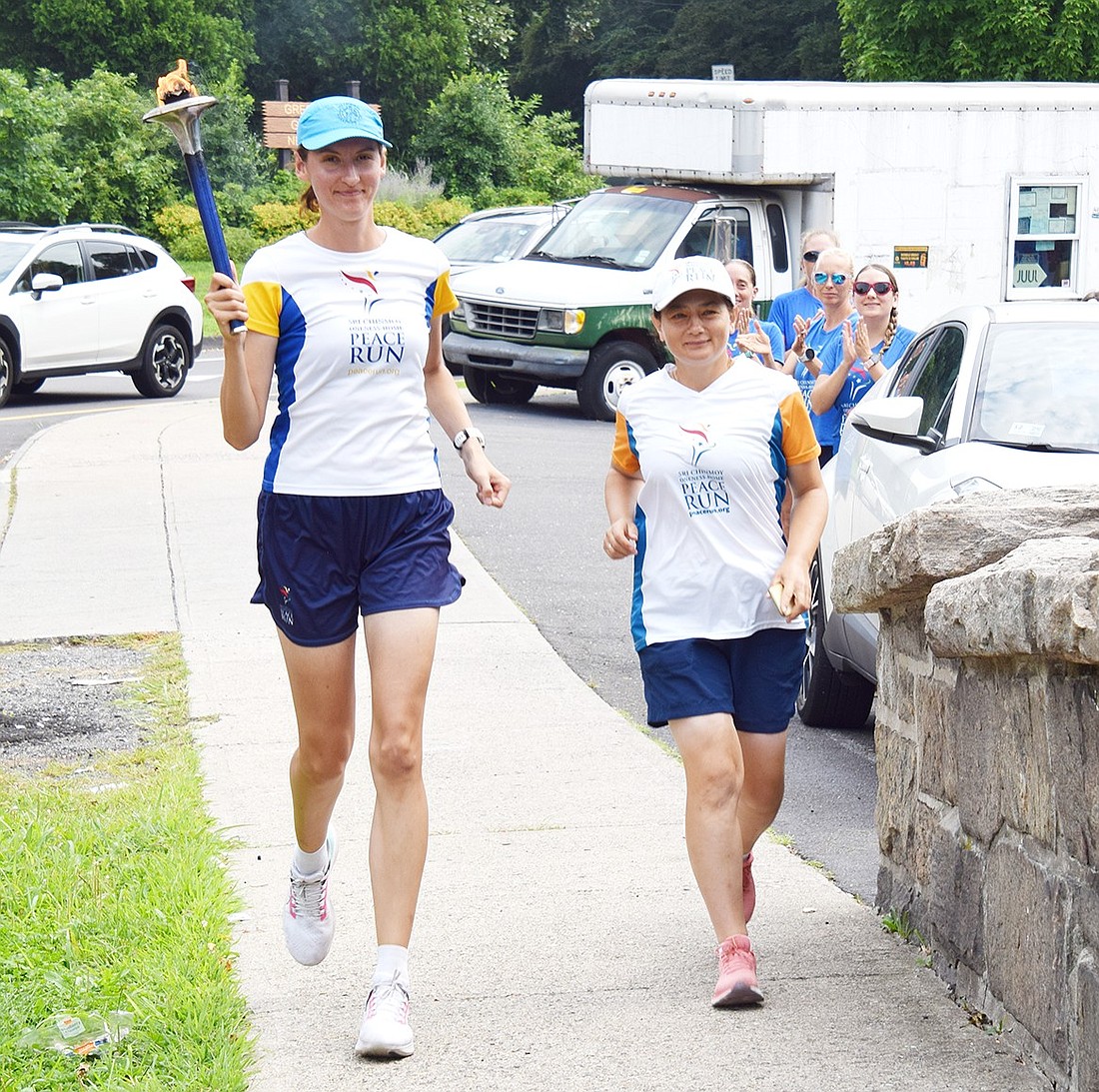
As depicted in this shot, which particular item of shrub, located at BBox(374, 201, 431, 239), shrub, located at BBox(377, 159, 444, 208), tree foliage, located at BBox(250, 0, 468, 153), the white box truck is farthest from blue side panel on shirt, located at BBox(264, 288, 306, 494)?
tree foliage, located at BBox(250, 0, 468, 153)

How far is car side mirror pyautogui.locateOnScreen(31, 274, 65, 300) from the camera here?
1867 centimetres

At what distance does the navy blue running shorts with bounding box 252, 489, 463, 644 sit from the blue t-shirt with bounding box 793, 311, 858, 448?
4.06m

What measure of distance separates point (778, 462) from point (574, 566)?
657 cm

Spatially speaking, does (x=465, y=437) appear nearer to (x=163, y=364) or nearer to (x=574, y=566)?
(x=574, y=566)

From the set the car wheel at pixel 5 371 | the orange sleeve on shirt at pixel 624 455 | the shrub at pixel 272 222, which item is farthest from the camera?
the shrub at pixel 272 222

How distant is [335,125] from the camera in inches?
165

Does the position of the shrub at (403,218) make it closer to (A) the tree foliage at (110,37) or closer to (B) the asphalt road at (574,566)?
(A) the tree foliage at (110,37)

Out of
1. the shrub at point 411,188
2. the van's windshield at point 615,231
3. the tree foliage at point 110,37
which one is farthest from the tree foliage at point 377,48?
the van's windshield at point 615,231

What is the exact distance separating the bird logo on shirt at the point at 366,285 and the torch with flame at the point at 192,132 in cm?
27

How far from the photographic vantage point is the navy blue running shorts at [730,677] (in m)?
4.21

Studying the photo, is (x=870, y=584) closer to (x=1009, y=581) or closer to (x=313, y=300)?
(x=1009, y=581)

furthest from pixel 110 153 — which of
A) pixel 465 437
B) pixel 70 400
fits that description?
pixel 465 437

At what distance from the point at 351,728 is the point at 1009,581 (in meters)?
1.66

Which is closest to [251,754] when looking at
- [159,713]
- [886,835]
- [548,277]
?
[159,713]
